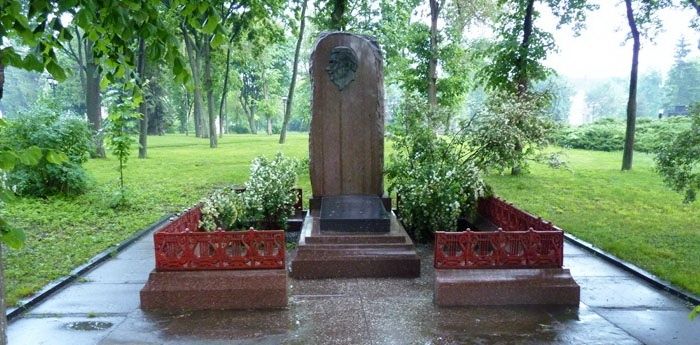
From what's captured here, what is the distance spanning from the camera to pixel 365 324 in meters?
4.94

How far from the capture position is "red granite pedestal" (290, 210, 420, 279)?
6.41 metres

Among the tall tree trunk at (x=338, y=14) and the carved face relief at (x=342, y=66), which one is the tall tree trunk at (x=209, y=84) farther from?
the carved face relief at (x=342, y=66)

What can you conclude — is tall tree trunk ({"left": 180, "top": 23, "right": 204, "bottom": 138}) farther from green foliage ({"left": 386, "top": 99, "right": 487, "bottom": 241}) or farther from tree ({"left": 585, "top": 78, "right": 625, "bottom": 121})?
tree ({"left": 585, "top": 78, "right": 625, "bottom": 121})

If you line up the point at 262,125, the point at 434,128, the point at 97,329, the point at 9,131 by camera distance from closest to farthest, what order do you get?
the point at 97,329
the point at 434,128
the point at 9,131
the point at 262,125

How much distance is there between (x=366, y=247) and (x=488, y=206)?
2643 millimetres

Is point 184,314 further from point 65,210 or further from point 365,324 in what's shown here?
point 65,210

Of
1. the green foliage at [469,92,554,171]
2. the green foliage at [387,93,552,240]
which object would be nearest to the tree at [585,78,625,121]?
the green foliage at [469,92,554,171]

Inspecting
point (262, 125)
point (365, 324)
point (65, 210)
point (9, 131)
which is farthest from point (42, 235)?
point (262, 125)

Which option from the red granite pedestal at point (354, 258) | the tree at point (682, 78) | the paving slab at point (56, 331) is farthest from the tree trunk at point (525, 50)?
the tree at point (682, 78)

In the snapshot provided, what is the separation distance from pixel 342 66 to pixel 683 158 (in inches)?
198

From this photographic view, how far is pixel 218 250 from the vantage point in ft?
17.9

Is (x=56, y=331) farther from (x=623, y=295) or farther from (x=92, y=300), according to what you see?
(x=623, y=295)

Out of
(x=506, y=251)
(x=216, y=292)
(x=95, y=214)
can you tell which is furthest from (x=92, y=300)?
(x=95, y=214)

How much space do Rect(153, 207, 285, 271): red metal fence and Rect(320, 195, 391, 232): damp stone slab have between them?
1463 millimetres
